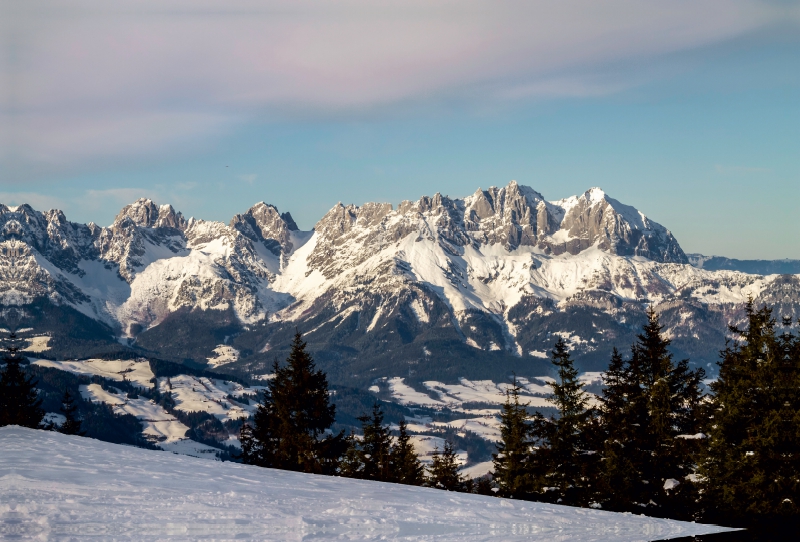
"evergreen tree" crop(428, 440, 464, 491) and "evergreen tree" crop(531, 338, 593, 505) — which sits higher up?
"evergreen tree" crop(531, 338, 593, 505)

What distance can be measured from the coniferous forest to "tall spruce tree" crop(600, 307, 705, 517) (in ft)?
0.19

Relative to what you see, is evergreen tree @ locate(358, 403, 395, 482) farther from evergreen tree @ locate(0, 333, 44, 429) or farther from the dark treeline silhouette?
evergreen tree @ locate(0, 333, 44, 429)

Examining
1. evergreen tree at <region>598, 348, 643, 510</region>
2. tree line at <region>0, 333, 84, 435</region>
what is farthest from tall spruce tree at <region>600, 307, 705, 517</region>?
tree line at <region>0, 333, 84, 435</region>

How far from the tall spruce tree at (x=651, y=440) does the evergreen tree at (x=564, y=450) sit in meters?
4.33

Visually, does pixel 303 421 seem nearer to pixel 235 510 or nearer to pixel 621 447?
pixel 621 447

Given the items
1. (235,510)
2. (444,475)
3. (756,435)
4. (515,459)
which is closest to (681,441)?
(756,435)

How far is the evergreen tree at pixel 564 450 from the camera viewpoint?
2005 inches

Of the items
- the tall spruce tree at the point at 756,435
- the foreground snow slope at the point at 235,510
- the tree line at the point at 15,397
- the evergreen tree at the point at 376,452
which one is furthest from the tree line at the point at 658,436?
the tree line at the point at 15,397

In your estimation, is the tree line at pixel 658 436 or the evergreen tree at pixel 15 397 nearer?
the tree line at pixel 658 436

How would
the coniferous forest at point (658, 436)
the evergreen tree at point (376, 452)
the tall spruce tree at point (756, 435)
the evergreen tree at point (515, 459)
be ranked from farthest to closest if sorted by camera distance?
1. the evergreen tree at point (376, 452)
2. the evergreen tree at point (515, 459)
3. the coniferous forest at point (658, 436)
4. the tall spruce tree at point (756, 435)

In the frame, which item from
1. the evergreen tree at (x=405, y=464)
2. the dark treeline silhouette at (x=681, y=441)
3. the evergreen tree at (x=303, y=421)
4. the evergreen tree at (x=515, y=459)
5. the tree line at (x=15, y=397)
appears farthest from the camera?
the tree line at (x=15, y=397)

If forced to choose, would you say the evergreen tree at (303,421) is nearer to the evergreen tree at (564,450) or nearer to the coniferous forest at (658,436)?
the coniferous forest at (658,436)

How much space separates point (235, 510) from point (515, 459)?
2988 centimetres

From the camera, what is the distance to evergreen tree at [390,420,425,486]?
70.3 metres
